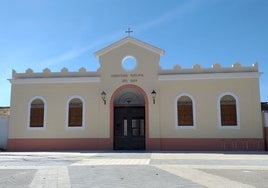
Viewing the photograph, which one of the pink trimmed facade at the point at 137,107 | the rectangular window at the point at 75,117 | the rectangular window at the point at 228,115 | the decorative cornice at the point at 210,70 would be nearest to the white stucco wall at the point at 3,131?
the pink trimmed facade at the point at 137,107

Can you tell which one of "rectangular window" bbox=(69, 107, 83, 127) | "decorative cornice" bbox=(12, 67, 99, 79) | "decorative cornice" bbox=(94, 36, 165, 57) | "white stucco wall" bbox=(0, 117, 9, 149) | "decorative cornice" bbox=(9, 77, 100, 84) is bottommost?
"white stucco wall" bbox=(0, 117, 9, 149)

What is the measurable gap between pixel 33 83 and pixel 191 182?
16.4 meters

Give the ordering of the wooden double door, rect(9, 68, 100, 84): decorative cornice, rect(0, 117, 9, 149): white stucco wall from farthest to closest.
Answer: rect(0, 117, 9, 149): white stucco wall → rect(9, 68, 100, 84): decorative cornice → the wooden double door

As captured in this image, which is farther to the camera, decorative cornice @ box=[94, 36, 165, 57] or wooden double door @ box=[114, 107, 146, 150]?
decorative cornice @ box=[94, 36, 165, 57]

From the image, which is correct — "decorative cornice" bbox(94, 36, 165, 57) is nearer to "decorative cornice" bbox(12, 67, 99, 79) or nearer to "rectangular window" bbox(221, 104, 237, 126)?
"decorative cornice" bbox(12, 67, 99, 79)

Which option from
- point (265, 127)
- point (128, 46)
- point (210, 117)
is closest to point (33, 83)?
point (128, 46)

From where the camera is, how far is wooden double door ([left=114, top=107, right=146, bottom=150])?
21.6 m

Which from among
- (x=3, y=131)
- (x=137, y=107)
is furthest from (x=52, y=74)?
(x=137, y=107)

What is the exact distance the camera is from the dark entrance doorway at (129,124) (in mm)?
21609

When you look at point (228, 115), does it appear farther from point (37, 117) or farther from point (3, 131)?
point (3, 131)

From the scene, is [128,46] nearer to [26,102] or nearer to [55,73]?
[55,73]

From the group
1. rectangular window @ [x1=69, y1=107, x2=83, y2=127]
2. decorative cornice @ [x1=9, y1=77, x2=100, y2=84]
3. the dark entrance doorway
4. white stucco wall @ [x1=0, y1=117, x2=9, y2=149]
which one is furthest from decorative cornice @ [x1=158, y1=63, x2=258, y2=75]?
white stucco wall @ [x1=0, y1=117, x2=9, y2=149]

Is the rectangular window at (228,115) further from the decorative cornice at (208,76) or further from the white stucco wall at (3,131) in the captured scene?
the white stucco wall at (3,131)

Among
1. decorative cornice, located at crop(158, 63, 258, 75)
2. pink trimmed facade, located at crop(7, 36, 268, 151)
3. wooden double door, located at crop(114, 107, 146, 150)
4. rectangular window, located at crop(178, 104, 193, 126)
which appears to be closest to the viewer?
pink trimmed facade, located at crop(7, 36, 268, 151)
